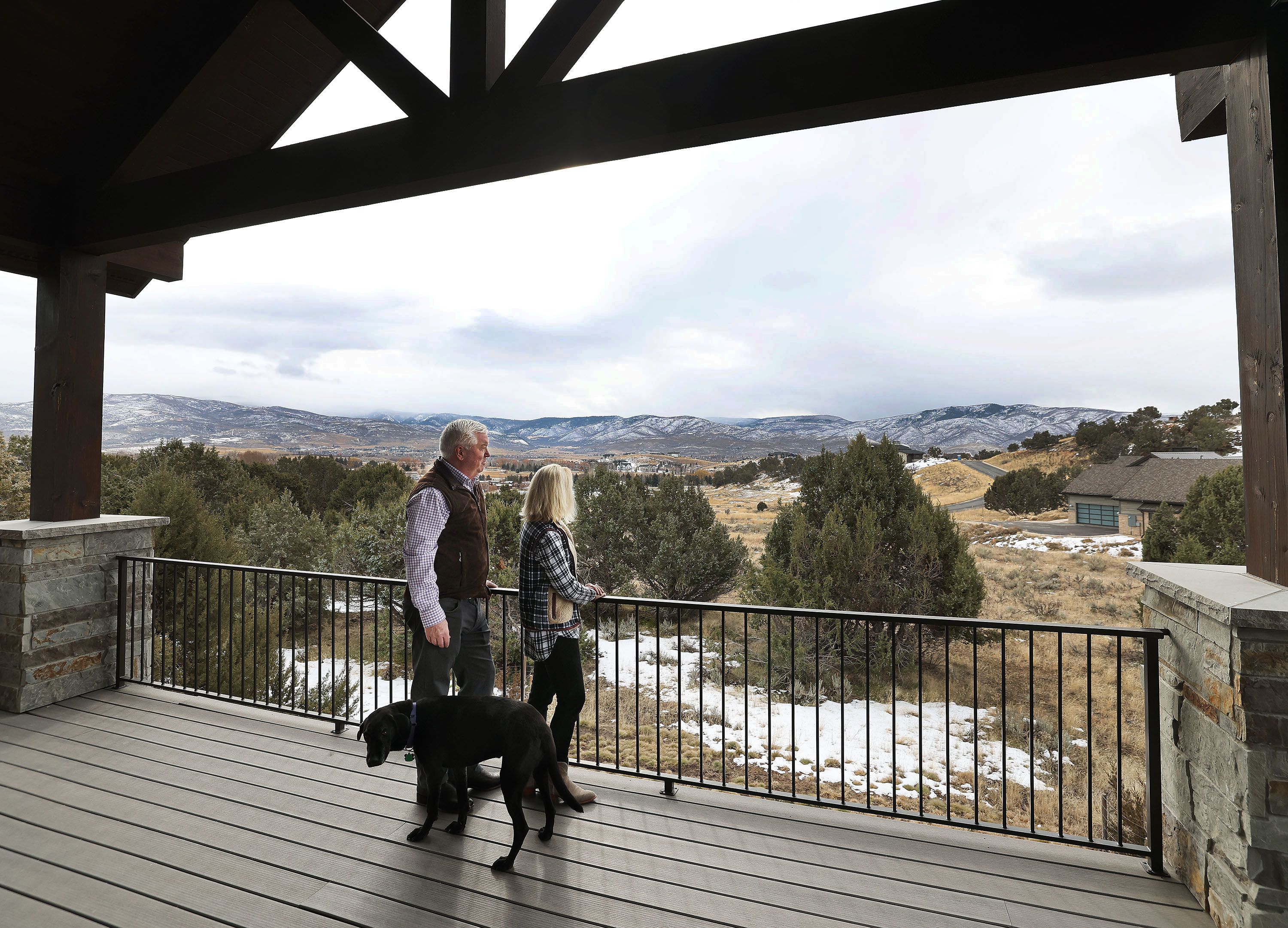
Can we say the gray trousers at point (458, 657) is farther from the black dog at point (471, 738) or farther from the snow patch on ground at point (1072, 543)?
the snow patch on ground at point (1072, 543)

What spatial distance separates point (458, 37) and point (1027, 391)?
58513mm

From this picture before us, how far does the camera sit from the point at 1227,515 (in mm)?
13180

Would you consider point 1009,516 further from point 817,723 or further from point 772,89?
point 772,89

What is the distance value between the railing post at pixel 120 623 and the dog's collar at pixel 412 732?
2861 mm

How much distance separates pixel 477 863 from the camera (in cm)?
213

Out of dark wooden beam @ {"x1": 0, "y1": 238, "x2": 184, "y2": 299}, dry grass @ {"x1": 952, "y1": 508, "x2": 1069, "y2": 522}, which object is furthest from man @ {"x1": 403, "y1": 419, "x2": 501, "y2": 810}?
dry grass @ {"x1": 952, "y1": 508, "x2": 1069, "y2": 522}

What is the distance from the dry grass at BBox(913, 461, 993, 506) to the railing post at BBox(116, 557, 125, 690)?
1043 centimetres

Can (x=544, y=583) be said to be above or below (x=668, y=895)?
above

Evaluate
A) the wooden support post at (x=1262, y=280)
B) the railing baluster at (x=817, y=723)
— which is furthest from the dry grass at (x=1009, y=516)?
the wooden support post at (x=1262, y=280)

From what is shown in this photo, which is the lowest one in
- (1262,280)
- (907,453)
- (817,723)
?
(817,723)

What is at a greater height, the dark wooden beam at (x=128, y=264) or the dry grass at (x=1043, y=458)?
the dark wooden beam at (x=128, y=264)

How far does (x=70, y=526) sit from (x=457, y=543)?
278 cm

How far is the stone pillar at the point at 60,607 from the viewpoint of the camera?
3412mm

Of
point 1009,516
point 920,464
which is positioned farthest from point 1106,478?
point 920,464
